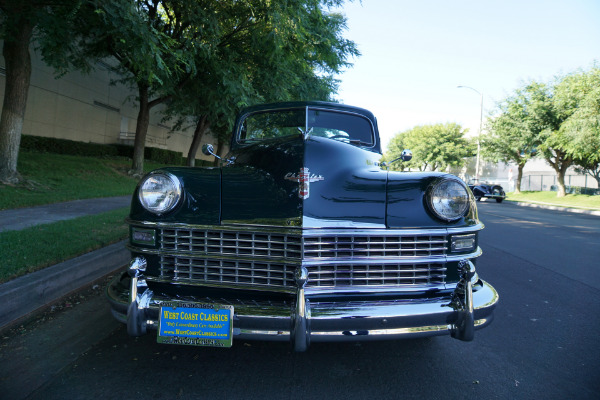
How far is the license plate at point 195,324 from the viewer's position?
1928mm

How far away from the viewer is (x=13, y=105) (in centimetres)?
837

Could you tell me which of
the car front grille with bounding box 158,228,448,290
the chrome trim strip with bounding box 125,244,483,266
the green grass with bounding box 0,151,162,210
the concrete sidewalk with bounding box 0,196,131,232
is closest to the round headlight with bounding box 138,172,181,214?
the car front grille with bounding box 158,228,448,290

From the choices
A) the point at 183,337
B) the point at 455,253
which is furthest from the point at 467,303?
the point at 183,337

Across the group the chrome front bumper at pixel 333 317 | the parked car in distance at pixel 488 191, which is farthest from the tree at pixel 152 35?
the parked car in distance at pixel 488 191

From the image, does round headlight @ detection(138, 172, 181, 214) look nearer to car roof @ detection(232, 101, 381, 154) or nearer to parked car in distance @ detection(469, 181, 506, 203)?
car roof @ detection(232, 101, 381, 154)

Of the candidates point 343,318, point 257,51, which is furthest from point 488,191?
point 343,318

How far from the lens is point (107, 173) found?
13453mm

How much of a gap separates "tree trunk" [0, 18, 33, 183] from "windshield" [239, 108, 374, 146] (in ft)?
22.9

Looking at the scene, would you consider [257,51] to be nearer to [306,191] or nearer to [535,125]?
[306,191]

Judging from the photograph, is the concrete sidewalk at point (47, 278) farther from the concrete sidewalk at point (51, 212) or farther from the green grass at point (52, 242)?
the green grass at point (52, 242)

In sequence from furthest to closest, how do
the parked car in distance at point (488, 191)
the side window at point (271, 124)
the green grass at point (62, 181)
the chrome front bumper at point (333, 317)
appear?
the parked car in distance at point (488, 191) → the green grass at point (62, 181) → the side window at point (271, 124) → the chrome front bumper at point (333, 317)

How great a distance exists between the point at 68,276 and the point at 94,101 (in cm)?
1934

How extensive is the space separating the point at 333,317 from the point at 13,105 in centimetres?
929

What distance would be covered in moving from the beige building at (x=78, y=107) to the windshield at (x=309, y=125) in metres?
14.6
